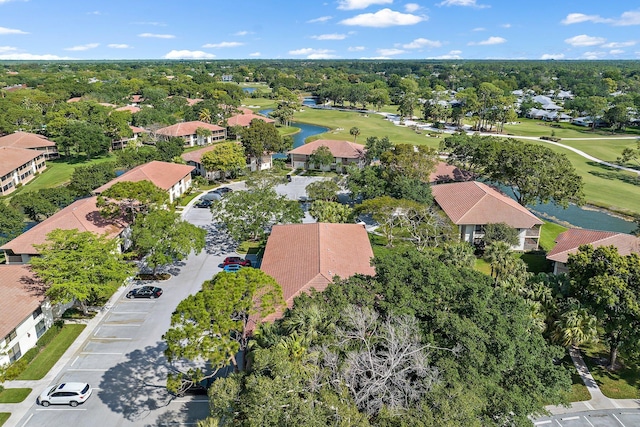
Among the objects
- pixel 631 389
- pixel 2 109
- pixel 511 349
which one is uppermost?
pixel 2 109

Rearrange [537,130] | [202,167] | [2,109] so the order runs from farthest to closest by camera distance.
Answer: [537,130] < [2,109] < [202,167]

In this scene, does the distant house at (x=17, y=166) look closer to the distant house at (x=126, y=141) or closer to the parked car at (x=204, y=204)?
the distant house at (x=126, y=141)

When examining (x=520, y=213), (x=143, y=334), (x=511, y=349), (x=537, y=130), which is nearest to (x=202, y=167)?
(x=143, y=334)

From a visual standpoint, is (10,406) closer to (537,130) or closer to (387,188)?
(387,188)

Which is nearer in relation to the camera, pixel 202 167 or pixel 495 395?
pixel 495 395

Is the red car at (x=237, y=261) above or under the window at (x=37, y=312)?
under

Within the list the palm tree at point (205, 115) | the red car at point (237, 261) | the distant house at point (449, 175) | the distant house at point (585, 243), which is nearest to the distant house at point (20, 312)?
the red car at point (237, 261)
